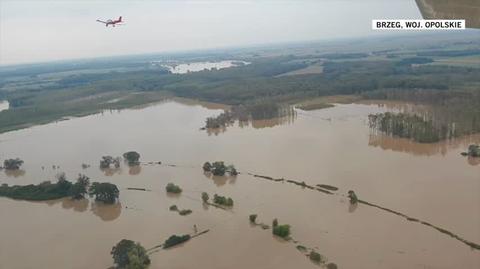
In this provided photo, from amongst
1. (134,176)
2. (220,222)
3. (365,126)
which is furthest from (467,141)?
(134,176)

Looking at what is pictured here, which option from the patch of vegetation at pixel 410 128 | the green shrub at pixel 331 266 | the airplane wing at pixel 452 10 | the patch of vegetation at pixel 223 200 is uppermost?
the airplane wing at pixel 452 10

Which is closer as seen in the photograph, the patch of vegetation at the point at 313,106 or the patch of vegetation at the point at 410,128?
the patch of vegetation at the point at 410,128

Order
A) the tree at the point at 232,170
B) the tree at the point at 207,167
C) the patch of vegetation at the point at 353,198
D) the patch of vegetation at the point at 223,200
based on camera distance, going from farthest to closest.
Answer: the tree at the point at 207,167
the tree at the point at 232,170
the patch of vegetation at the point at 223,200
the patch of vegetation at the point at 353,198

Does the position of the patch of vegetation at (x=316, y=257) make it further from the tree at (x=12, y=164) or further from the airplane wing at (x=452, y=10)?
the tree at (x=12, y=164)

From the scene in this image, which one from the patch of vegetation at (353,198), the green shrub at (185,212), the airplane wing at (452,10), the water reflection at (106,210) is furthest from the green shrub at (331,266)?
the water reflection at (106,210)

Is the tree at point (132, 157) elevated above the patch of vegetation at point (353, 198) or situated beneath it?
elevated above

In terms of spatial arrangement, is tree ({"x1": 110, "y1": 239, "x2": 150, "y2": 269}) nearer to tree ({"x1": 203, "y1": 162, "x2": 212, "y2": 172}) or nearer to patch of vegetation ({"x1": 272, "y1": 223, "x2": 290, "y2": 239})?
patch of vegetation ({"x1": 272, "y1": 223, "x2": 290, "y2": 239})

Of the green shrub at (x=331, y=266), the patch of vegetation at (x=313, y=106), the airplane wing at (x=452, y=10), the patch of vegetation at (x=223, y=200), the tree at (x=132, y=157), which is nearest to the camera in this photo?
the airplane wing at (x=452, y=10)
